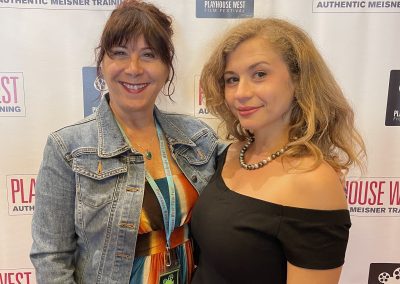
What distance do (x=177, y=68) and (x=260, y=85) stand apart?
0.79m

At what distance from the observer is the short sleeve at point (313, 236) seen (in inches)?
35.8

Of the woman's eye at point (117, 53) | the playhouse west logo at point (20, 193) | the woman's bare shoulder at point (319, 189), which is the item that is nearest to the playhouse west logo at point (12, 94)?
the playhouse west logo at point (20, 193)

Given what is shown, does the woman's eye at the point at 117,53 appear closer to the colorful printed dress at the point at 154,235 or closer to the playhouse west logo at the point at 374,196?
the colorful printed dress at the point at 154,235

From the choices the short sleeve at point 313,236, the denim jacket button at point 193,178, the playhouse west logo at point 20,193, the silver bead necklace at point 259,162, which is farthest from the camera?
the playhouse west logo at point 20,193

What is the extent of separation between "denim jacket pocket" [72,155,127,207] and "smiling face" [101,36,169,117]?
0.19 m

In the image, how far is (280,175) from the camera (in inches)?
39.1

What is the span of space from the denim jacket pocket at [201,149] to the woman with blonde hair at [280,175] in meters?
0.17

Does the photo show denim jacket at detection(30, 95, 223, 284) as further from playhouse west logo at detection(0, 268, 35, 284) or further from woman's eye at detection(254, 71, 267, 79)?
playhouse west logo at detection(0, 268, 35, 284)

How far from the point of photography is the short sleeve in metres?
0.91

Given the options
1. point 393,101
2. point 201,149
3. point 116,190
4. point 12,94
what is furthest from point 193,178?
point 393,101

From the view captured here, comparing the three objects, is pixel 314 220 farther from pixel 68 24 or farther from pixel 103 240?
pixel 68 24

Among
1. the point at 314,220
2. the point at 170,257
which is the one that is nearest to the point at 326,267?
the point at 314,220

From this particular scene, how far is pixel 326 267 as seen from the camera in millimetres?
925

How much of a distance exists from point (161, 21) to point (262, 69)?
0.35 meters
